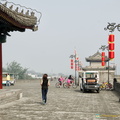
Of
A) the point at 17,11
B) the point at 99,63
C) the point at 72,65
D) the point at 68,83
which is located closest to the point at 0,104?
the point at 17,11

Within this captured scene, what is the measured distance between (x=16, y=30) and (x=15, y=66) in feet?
369

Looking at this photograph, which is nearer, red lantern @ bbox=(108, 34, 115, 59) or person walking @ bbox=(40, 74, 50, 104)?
person walking @ bbox=(40, 74, 50, 104)

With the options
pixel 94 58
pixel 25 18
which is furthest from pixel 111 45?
pixel 94 58

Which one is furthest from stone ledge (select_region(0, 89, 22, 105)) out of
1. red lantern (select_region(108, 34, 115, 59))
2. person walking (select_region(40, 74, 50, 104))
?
red lantern (select_region(108, 34, 115, 59))

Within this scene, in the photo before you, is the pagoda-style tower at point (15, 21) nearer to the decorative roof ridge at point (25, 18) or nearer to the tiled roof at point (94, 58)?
the decorative roof ridge at point (25, 18)

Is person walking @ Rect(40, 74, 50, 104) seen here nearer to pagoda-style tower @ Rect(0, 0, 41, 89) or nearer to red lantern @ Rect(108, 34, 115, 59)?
pagoda-style tower @ Rect(0, 0, 41, 89)

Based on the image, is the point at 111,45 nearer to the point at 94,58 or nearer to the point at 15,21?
the point at 15,21

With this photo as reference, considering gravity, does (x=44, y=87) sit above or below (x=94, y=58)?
below

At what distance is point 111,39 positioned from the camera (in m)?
24.2

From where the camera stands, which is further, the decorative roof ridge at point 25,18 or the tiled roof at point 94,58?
the tiled roof at point 94,58

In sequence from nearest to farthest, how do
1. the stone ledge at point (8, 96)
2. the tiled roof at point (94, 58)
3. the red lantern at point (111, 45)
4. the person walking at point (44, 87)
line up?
the stone ledge at point (8, 96), the person walking at point (44, 87), the red lantern at point (111, 45), the tiled roof at point (94, 58)

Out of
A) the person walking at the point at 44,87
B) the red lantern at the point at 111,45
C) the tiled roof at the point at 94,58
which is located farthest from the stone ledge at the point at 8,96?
the tiled roof at the point at 94,58

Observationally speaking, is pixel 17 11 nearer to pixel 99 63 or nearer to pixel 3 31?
pixel 3 31

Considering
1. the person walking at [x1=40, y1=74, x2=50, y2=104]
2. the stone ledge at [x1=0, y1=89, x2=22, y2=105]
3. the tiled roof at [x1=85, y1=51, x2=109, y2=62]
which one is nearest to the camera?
the stone ledge at [x1=0, y1=89, x2=22, y2=105]
